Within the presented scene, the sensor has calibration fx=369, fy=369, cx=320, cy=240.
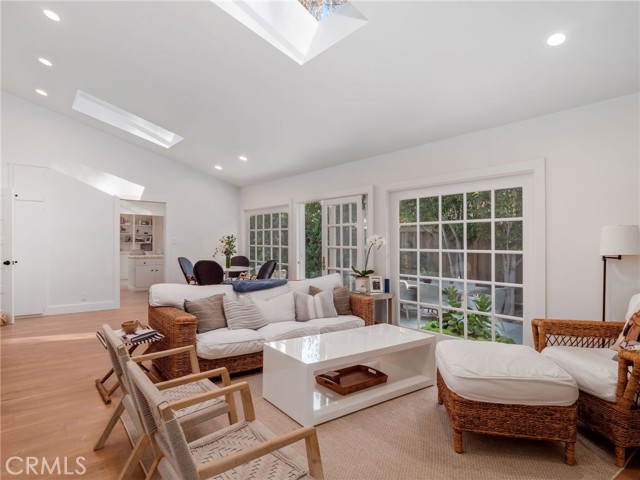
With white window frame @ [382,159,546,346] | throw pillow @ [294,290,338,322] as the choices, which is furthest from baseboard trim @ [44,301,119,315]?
Answer: white window frame @ [382,159,546,346]

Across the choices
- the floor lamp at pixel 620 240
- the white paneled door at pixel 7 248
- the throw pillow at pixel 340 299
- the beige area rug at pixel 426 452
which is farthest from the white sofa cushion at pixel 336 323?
the white paneled door at pixel 7 248

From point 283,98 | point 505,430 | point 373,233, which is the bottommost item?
point 505,430

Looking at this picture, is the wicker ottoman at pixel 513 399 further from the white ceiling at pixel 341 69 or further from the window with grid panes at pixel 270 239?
the window with grid panes at pixel 270 239

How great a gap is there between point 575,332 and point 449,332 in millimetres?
1643

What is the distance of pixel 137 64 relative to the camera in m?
3.90

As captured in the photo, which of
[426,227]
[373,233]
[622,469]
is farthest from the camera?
[373,233]

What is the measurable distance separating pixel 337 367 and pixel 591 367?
1.48 meters

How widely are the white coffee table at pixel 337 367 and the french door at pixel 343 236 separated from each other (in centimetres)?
201

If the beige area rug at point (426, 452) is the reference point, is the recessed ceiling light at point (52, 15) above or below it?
above

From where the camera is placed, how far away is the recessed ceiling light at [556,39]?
7.78ft

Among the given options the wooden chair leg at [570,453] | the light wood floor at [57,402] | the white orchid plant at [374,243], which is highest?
the white orchid plant at [374,243]

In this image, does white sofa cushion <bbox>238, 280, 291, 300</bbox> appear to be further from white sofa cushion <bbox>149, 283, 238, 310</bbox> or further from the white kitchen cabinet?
the white kitchen cabinet

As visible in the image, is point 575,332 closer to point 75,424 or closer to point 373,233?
point 373,233

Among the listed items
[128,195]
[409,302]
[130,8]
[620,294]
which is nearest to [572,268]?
[620,294]
